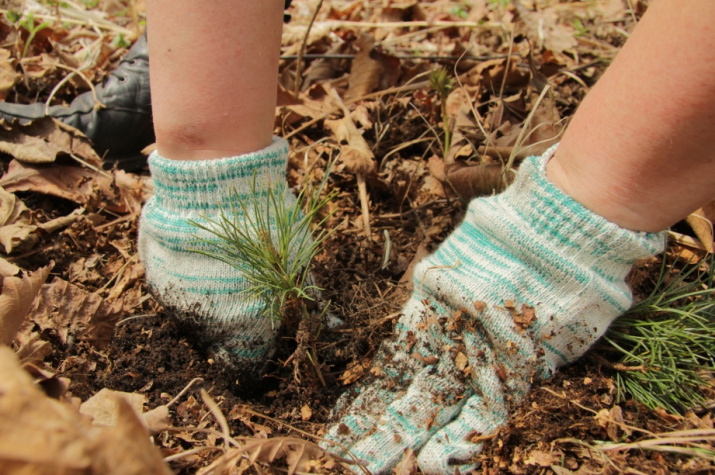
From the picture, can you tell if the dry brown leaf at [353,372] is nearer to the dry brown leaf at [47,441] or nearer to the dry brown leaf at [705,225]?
the dry brown leaf at [47,441]

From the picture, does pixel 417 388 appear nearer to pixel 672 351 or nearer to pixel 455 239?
pixel 455 239

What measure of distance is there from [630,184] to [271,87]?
2.69ft

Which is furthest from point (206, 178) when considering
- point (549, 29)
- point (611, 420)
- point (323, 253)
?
point (549, 29)

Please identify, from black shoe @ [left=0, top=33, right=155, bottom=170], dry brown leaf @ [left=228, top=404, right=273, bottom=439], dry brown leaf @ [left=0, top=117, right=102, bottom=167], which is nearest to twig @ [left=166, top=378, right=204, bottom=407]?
dry brown leaf @ [left=228, top=404, right=273, bottom=439]

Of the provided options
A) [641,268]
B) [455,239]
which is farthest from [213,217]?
[641,268]

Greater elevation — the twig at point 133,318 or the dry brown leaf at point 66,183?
the dry brown leaf at point 66,183

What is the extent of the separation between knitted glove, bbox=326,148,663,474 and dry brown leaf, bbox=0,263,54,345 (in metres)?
0.69

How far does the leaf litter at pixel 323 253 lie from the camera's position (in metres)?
0.94

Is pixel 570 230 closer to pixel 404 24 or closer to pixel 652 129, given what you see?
pixel 652 129

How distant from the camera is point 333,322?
1.32 metres

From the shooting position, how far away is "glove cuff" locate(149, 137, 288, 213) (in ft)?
3.97

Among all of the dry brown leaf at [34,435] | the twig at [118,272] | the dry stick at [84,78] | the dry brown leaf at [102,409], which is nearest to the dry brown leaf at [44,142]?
the dry stick at [84,78]

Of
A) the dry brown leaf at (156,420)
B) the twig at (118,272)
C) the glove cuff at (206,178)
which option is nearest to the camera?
the dry brown leaf at (156,420)

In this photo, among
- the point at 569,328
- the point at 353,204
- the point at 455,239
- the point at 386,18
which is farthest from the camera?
the point at 386,18
